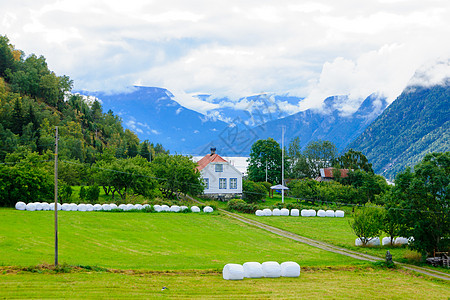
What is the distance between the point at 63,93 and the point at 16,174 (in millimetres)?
85406

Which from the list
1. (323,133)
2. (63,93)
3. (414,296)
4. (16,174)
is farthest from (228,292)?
(323,133)

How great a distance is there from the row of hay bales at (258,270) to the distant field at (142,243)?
2.22 metres

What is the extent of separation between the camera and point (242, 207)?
54.8 metres

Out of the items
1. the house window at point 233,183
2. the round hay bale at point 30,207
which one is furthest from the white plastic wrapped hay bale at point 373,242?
the round hay bale at point 30,207

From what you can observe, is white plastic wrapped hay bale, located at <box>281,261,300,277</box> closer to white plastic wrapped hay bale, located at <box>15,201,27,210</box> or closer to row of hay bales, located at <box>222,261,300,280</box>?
row of hay bales, located at <box>222,261,300,280</box>

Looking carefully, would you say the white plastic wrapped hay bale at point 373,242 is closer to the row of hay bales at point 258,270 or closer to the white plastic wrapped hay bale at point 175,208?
the row of hay bales at point 258,270

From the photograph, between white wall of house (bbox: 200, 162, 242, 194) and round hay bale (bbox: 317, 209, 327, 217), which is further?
white wall of house (bbox: 200, 162, 242, 194)

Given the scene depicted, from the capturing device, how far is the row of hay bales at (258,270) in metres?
22.4

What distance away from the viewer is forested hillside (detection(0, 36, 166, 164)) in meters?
77.6

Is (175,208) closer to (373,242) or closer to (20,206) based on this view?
(20,206)

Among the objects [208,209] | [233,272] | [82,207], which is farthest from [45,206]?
[233,272]

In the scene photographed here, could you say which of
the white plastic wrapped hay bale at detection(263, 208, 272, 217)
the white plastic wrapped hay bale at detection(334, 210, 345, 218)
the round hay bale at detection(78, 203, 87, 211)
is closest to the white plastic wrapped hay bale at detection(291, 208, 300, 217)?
the white plastic wrapped hay bale at detection(263, 208, 272, 217)

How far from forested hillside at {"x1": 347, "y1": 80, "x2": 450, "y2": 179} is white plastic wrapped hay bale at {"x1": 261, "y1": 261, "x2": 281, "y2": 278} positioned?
99634mm

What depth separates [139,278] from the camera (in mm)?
21250
